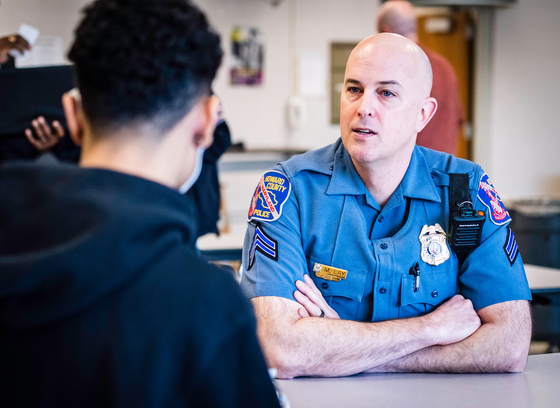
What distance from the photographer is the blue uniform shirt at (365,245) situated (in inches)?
51.1

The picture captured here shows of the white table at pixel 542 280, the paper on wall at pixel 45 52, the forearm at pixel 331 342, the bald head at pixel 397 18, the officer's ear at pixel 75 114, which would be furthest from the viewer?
the paper on wall at pixel 45 52

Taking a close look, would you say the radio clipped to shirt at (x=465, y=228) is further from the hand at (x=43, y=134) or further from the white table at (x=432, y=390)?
the hand at (x=43, y=134)

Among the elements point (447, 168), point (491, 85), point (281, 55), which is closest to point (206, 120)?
point (447, 168)

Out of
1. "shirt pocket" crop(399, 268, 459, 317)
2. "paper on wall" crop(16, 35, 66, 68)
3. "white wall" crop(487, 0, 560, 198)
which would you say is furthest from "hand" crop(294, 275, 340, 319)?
"white wall" crop(487, 0, 560, 198)

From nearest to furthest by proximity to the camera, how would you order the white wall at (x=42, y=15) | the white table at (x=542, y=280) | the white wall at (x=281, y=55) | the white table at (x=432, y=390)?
1. the white table at (x=432, y=390)
2. the white table at (x=542, y=280)
3. the white wall at (x=42, y=15)
4. the white wall at (x=281, y=55)

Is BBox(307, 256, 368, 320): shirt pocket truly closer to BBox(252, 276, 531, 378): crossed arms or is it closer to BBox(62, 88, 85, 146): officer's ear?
BBox(252, 276, 531, 378): crossed arms

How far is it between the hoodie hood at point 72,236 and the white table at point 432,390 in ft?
1.74

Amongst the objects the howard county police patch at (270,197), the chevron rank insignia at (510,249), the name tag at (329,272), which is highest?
the howard county police patch at (270,197)

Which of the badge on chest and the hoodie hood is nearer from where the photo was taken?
the hoodie hood

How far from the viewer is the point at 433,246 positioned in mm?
1329

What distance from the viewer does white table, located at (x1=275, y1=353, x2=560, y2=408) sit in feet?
3.10

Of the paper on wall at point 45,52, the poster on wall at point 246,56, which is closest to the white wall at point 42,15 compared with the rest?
the paper on wall at point 45,52

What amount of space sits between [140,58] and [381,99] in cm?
95

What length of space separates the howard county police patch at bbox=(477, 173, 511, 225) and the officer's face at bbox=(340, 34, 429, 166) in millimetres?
233
